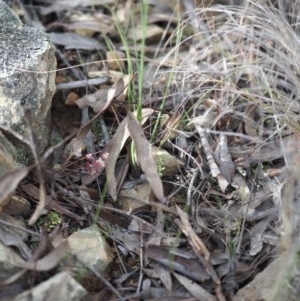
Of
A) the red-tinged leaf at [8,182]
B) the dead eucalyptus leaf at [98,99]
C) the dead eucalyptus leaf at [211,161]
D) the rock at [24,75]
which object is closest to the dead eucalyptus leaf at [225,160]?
the dead eucalyptus leaf at [211,161]

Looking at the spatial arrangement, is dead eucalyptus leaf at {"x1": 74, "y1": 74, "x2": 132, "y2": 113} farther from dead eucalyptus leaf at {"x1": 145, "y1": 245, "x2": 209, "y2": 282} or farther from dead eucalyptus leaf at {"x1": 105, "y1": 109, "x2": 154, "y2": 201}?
dead eucalyptus leaf at {"x1": 145, "y1": 245, "x2": 209, "y2": 282}

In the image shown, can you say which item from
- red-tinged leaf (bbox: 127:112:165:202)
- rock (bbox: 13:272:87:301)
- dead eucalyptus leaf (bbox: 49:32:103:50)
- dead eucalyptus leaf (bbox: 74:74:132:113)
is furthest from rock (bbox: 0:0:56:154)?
rock (bbox: 13:272:87:301)

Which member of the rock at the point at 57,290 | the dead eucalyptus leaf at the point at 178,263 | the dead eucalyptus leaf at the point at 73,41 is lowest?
the dead eucalyptus leaf at the point at 178,263

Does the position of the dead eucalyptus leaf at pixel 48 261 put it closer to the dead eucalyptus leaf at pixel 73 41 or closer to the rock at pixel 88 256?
the rock at pixel 88 256

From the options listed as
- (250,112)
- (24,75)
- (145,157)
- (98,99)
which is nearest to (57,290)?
(145,157)

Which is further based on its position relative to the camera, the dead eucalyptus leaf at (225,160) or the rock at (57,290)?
the dead eucalyptus leaf at (225,160)

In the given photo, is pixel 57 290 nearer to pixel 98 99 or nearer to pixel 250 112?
pixel 98 99

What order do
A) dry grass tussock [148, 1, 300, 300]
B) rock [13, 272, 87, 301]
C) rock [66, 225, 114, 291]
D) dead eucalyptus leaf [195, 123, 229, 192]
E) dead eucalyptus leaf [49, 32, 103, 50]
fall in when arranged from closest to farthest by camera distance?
rock [13, 272, 87, 301] → rock [66, 225, 114, 291] → dry grass tussock [148, 1, 300, 300] → dead eucalyptus leaf [195, 123, 229, 192] → dead eucalyptus leaf [49, 32, 103, 50]
